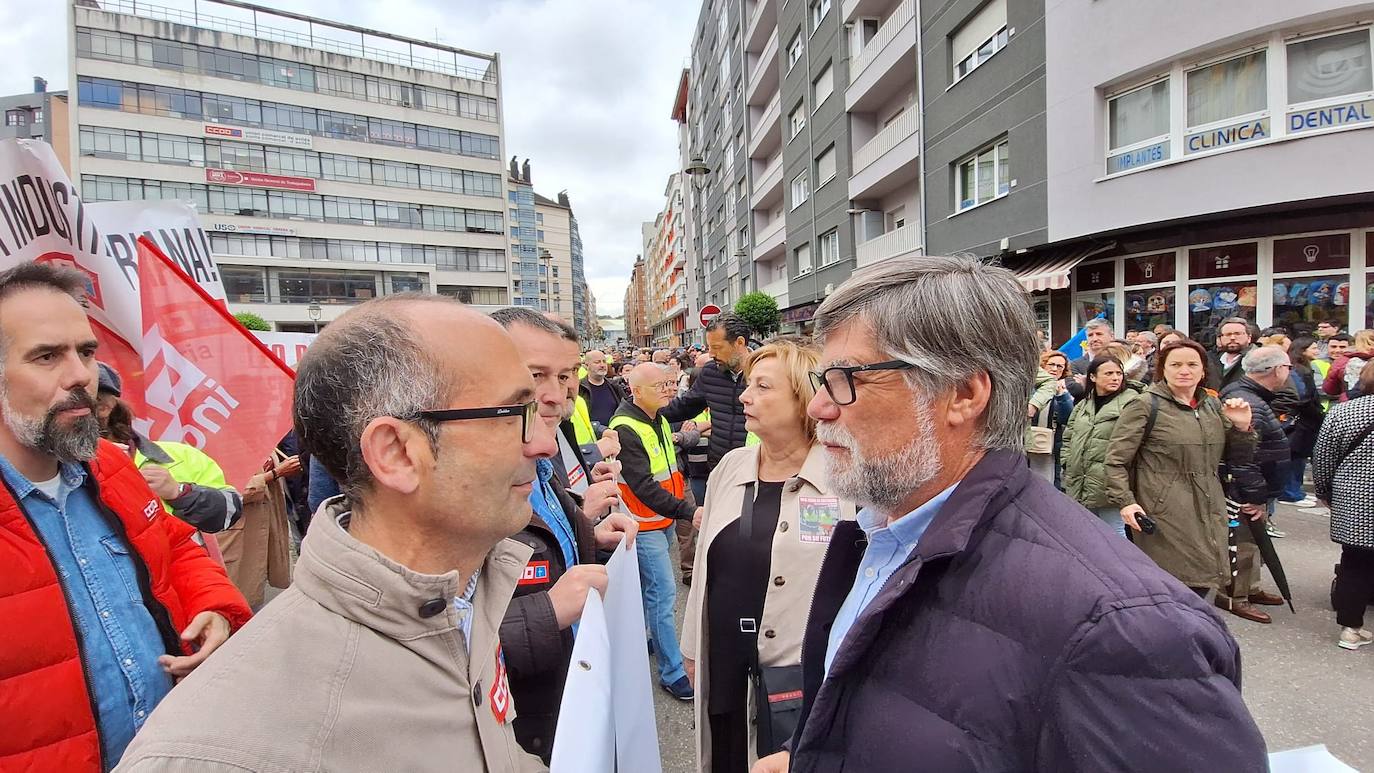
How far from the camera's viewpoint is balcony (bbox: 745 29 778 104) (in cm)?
2877

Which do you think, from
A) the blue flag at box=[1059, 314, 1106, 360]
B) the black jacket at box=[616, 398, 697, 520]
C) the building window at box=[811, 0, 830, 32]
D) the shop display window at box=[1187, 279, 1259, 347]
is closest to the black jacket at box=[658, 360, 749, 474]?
the black jacket at box=[616, 398, 697, 520]

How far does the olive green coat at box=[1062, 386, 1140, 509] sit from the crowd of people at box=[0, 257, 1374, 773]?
3221 millimetres

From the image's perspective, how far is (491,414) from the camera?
127 centimetres

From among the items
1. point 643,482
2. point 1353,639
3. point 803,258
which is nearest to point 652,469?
point 643,482

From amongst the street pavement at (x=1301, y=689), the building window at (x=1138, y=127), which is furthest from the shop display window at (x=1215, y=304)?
the street pavement at (x=1301, y=689)

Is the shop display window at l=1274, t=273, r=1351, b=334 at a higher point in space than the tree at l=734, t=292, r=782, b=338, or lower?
lower

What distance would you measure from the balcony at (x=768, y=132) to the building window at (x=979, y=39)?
1413 centimetres

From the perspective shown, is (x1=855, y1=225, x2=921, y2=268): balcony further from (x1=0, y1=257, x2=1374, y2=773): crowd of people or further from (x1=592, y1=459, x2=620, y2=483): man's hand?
(x1=0, y1=257, x2=1374, y2=773): crowd of people

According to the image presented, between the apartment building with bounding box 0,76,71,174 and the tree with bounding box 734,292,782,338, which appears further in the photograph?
the apartment building with bounding box 0,76,71,174

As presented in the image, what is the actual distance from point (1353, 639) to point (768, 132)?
3030 centimetres

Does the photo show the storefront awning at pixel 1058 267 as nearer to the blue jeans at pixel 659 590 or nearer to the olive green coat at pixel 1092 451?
the olive green coat at pixel 1092 451

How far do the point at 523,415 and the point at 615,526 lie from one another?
1074 mm

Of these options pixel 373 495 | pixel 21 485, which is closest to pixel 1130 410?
pixel 373 495

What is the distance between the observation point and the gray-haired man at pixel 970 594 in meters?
0.93
